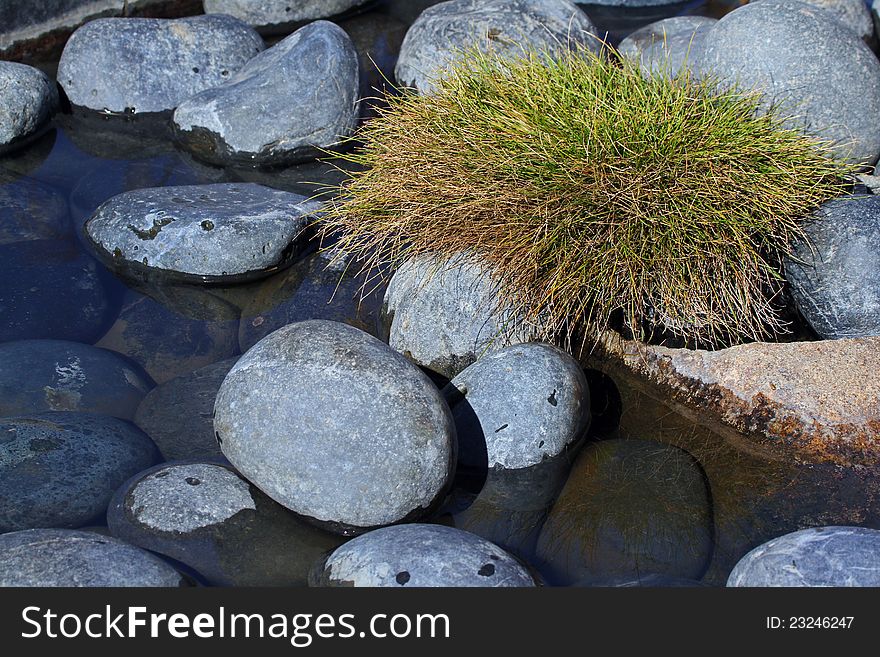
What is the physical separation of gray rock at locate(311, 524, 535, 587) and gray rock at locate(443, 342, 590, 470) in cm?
68

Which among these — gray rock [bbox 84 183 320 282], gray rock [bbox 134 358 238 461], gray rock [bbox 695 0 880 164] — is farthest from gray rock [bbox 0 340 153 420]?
gray rock [bbox 695 0 880 164]

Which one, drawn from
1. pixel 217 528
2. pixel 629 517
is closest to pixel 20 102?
pixel 217 528

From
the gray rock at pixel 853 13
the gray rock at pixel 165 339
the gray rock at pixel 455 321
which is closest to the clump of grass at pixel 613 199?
the gray rock at pixel 455 321

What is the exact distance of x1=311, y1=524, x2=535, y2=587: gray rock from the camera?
122 inches

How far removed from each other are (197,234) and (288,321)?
75 centimetres

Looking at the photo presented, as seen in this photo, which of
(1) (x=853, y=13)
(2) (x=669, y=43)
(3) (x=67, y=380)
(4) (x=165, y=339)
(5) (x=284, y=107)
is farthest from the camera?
(1) (x=853, y=13)

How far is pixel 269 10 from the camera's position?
7863mm

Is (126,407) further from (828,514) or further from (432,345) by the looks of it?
(828,514)

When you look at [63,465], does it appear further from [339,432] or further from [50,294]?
[50,294]

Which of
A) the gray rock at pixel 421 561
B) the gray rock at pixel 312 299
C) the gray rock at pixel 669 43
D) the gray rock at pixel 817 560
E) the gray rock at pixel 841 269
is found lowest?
the gray rock at pixel 312 299

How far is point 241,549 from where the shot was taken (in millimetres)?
3604

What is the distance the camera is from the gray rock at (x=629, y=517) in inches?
142

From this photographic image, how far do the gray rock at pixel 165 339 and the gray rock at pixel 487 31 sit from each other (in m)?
2.38

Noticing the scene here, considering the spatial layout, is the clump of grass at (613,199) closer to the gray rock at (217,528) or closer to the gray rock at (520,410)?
the gray rock at (520,410)
